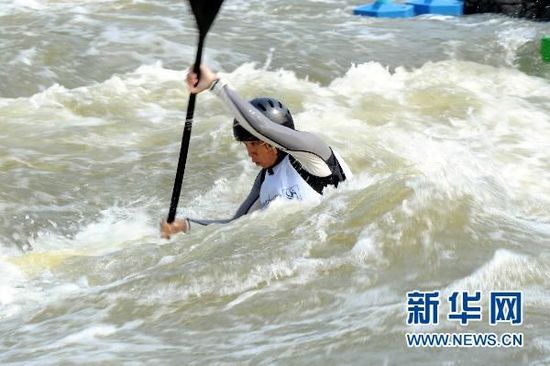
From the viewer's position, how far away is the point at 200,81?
400 centimetres

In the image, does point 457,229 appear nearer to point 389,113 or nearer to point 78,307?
point 78,307

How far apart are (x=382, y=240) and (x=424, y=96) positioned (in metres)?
4.74

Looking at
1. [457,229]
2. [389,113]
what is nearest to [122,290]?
[457,229]

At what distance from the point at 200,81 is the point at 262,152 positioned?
0.69m

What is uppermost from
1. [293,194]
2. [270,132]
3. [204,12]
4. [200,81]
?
[204,12]

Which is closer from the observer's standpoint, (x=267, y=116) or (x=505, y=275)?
(x=505, y=275)

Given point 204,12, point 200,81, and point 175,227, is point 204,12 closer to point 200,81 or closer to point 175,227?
point 200,81

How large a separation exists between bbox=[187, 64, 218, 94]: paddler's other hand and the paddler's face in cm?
57

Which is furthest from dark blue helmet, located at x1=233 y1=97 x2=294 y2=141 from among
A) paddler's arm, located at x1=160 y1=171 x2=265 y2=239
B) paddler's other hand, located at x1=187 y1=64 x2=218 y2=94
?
paddler's other hand, located at x1=187 y1=64 x2=218 y2=94

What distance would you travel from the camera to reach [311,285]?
3.73 metres

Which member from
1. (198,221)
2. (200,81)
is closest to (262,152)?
(198,221)

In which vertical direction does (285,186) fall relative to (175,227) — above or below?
above

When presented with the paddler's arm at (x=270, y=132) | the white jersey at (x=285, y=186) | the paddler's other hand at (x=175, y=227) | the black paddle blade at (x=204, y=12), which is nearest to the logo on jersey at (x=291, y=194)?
the white jersey at (x=285, y=186)

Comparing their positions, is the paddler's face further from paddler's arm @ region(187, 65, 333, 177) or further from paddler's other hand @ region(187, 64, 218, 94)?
paddler's other hand @ region(187, 64, 218, 94)
